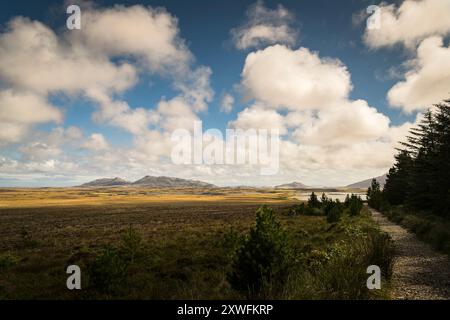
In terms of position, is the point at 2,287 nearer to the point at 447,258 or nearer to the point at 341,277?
the point at 341,277

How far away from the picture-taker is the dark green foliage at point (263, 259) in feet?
25.0

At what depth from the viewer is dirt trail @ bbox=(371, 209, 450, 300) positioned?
7.93m

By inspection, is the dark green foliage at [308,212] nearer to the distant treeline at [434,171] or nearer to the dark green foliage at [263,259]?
the distant treeline at [434,171]

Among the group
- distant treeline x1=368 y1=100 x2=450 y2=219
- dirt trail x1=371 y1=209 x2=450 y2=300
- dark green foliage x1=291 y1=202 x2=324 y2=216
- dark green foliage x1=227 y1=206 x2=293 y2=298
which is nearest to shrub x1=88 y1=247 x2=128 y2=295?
dark green foliage x1=227 y1=206 x2=293 y2=298

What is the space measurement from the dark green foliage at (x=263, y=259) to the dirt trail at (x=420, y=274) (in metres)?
2.99

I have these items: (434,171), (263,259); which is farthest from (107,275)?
(434,171)

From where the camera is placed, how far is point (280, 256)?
7906 millimetres

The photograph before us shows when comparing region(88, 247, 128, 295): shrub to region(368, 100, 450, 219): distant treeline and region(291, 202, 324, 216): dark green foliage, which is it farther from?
region(291, 202, 324, 216): dark green foliage

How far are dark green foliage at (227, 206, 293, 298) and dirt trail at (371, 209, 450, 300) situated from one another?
9.80ft

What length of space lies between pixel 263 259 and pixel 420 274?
19.4ft

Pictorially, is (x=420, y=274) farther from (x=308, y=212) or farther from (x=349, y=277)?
(x=308, y=212)

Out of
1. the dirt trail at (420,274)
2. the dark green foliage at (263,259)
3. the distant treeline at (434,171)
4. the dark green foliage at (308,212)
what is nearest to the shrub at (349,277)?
the dirt trail at (420,274)

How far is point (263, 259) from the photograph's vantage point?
782cm
